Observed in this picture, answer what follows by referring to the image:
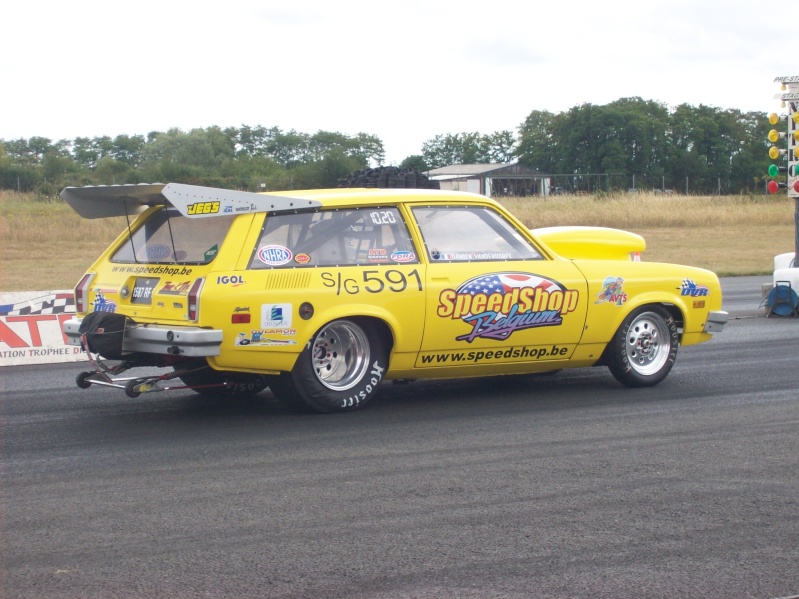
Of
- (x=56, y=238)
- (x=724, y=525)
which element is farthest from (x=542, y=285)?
(x=56, y=238)

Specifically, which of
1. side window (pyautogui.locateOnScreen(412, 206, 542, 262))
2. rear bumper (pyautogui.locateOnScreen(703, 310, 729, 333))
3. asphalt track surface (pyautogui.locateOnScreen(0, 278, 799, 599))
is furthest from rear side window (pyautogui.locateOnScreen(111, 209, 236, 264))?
rear bumper (pyautogui.locateOnScreen(703, 310, 729, 333))

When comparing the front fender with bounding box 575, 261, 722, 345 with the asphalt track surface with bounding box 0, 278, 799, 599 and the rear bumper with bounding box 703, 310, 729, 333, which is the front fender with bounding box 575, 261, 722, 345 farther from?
the asphalt track surface with bounding box 0, 278, 799, 599

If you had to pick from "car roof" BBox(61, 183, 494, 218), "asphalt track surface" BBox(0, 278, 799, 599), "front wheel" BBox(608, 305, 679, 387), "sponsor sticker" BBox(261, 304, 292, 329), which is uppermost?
"car roof" BBox(61, 183, 494, 218)

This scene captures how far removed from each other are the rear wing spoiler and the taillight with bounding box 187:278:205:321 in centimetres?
52

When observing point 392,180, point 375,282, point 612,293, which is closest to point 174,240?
point 375,282

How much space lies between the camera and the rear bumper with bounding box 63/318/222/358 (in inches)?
273

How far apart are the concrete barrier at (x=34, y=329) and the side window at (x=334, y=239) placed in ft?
12.7

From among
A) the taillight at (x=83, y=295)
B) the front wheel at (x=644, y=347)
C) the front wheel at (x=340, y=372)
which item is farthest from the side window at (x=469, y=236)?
the taillight at (x=83, y=295)

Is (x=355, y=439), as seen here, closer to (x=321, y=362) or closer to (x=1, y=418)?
(x=321, y=362)

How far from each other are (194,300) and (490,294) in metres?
2.16

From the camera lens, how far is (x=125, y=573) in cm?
439

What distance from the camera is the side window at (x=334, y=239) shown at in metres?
7.41

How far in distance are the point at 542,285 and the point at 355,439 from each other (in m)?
2.06

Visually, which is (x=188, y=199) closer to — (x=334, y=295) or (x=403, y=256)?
(x=334, y=295)
